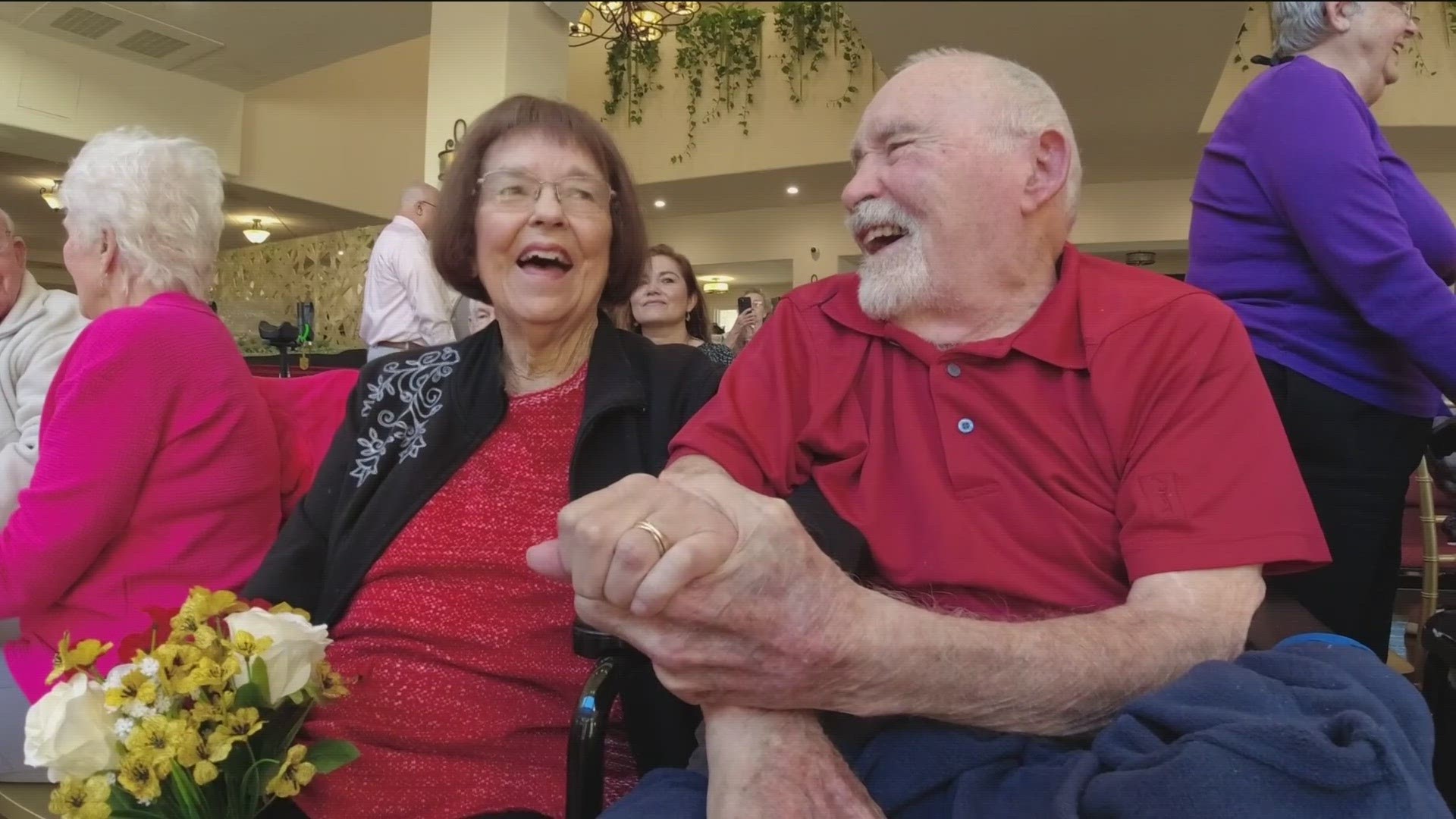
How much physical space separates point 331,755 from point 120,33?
760mm

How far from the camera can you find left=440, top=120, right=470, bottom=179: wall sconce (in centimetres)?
65

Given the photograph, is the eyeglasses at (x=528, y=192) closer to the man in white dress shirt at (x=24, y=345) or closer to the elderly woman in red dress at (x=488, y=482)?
the elderly woman in red dress at (x=488, y=482)

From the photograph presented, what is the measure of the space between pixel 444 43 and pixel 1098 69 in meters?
0.33

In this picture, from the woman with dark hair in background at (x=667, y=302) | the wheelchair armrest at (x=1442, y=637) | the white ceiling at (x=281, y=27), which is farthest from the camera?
the woman with dark hair in background at (x=667, y=302)

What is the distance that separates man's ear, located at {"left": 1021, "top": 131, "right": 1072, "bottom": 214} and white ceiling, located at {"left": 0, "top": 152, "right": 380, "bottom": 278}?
0.69 metres

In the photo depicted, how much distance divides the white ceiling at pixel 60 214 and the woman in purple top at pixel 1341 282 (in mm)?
1072

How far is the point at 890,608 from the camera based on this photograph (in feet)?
2.39

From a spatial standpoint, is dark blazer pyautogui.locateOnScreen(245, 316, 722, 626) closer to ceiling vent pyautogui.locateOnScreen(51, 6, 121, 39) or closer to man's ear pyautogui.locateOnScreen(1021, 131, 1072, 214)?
man's ear pyautogui.locateOnScreen(1021, 131, 1072, 214)

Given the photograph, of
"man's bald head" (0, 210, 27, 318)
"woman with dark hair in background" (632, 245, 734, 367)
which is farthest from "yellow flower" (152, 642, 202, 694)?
"woman with dark hair in background" (632, 245, 734, 367)

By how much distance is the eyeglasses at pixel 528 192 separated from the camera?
50.3 inches

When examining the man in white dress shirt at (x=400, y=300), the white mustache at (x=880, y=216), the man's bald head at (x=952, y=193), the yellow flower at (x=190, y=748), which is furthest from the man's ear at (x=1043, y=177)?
the man in white dress shirt at (x=400, y=300)

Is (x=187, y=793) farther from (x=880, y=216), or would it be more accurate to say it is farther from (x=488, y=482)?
(x=880, y=216)

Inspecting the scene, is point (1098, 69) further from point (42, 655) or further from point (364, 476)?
point (42, 655)

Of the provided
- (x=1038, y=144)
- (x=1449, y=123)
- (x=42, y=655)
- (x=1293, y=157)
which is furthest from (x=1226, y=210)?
(x=42, y=655)
